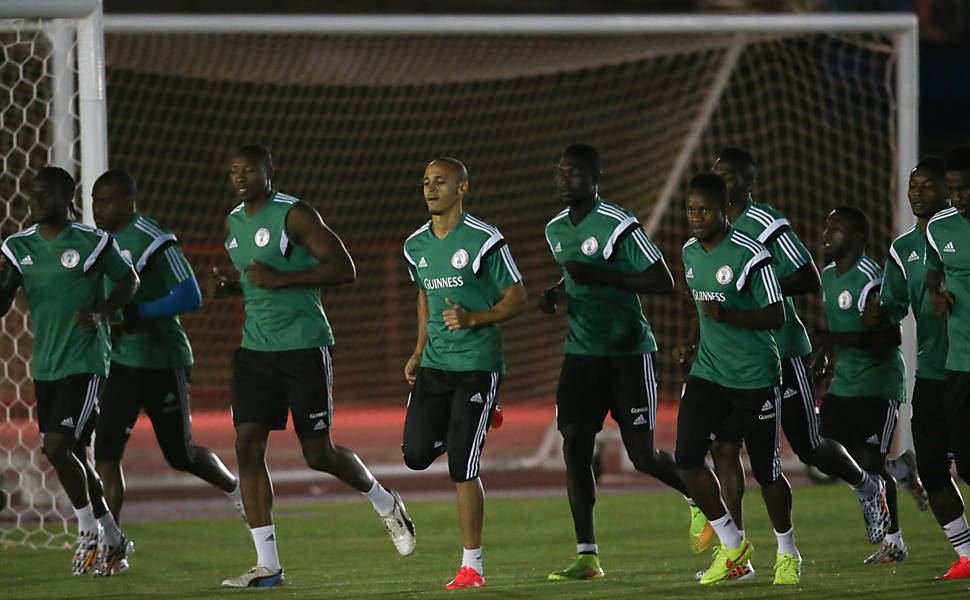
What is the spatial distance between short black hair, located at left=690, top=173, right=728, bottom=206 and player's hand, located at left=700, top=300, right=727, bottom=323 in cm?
60

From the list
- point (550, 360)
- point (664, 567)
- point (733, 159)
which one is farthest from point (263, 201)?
point (550, 360)

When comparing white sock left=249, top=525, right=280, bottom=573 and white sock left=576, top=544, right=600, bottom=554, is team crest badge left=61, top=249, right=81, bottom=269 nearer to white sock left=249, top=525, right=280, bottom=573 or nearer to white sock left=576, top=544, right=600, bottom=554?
white sock left=249, top=525, right=280, bottom=573

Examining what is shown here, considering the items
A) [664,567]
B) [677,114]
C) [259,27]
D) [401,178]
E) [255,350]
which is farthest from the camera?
[401,178]

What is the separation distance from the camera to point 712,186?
287 inches

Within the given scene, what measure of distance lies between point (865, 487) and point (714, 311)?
2.30 m

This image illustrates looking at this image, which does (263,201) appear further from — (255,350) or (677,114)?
(677,114)

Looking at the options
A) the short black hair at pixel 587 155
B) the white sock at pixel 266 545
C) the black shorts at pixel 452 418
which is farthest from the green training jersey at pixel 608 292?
the white sock at pixel 266 545

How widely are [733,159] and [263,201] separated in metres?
2.65

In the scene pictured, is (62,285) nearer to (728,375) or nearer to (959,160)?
(728,375)

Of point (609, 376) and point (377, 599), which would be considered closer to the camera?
point (377, 599)

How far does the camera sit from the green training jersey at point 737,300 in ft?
23.6

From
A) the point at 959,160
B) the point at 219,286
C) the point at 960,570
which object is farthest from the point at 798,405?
the point at 219,286

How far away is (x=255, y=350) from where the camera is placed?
762 centimetres

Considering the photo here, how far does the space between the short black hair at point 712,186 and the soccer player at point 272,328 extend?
1.85 meters
